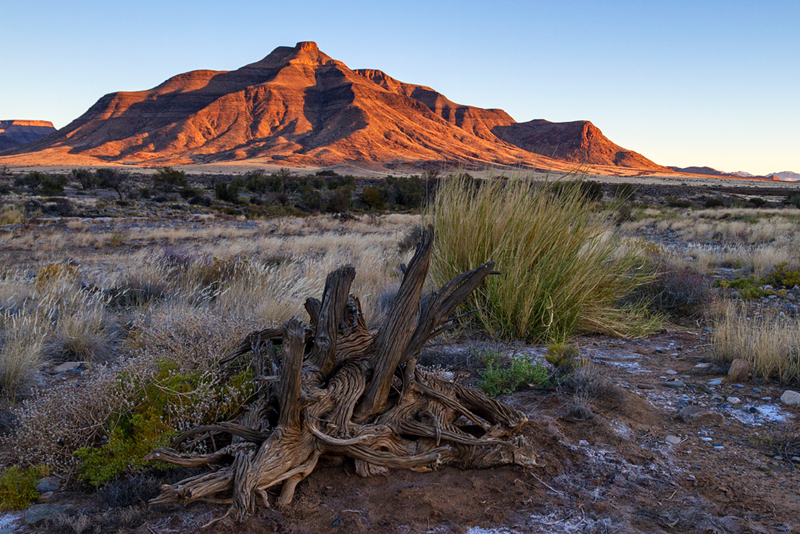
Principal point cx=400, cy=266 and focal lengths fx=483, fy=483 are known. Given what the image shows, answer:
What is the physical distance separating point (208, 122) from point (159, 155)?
23993 mm

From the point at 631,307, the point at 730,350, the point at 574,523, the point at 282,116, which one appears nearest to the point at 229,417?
the point at 574,523

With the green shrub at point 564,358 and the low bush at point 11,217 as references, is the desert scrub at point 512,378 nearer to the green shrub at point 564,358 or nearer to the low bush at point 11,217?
the green shrub at point 564,358

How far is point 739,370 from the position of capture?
345 centimetres

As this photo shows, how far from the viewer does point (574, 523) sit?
187 centimetres

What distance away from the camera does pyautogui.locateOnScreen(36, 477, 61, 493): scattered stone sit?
2109mm

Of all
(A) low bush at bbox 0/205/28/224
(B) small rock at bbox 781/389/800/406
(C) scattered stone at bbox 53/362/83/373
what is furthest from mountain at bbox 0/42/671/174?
(C) scattered stone at bbox 53/362/83/373

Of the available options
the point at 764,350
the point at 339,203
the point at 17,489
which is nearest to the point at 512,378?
the point at 764,350

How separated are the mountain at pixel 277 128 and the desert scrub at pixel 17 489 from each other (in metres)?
103

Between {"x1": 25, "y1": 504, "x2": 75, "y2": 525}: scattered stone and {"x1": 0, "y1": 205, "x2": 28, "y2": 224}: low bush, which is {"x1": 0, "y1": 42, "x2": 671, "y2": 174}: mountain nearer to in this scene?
{"x1": 0, "y1": 205, "x2": 28, "y2": 224}: low bush

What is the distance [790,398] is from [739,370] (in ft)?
1.32

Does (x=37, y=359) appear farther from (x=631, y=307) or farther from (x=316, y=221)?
(x=316, y=221)

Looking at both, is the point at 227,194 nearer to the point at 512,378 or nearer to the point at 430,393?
the point at 512,378

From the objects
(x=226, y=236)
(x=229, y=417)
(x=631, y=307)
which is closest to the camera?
(x=229, y=417)

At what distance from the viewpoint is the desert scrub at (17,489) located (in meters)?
1.97
